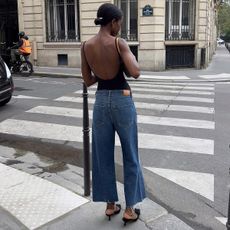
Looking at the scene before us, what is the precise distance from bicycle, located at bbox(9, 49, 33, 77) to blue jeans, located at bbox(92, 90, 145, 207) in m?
14.1

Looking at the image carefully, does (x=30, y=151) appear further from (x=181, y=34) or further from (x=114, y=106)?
(x=181, y=34)

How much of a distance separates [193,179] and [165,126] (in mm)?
2737

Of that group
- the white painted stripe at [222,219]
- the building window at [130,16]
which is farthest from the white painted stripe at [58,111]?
the building window at [130,16]

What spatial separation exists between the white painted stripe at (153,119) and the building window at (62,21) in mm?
11884

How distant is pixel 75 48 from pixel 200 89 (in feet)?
29.2

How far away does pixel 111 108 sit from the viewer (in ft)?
11.3

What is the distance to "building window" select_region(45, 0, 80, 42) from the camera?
20.5 m

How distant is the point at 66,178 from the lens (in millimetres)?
4805

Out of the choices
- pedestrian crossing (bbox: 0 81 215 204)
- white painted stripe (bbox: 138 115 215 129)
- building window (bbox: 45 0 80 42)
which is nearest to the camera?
pedestrian crossing (bbox: 0 81 215 204)

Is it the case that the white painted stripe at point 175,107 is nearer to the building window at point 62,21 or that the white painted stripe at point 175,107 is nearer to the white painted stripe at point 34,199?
the white painted stripe at point 34,199

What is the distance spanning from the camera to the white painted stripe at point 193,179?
4625mm

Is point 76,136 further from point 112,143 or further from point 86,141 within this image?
point 112,143

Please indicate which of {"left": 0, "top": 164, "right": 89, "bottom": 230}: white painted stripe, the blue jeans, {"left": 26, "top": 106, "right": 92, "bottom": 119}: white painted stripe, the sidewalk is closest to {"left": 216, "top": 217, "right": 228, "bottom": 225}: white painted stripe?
the sidewalk

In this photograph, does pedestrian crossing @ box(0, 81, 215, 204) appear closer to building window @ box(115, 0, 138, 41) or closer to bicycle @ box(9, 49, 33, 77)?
bicycle @ box(9, 49, 33, 77)
